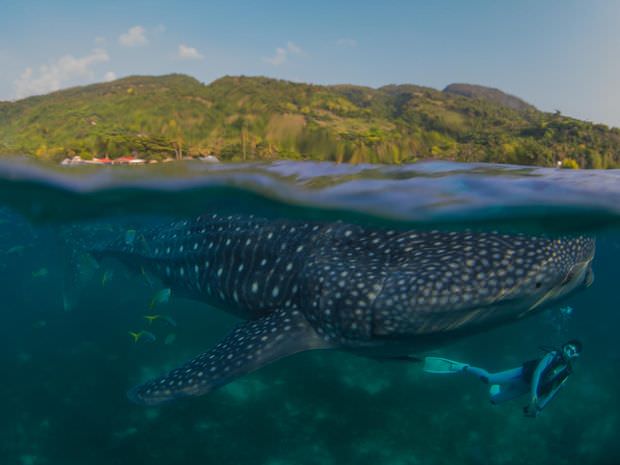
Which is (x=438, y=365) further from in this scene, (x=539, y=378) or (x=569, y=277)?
(x=569, y=277)

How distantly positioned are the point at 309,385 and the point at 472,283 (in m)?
6.97

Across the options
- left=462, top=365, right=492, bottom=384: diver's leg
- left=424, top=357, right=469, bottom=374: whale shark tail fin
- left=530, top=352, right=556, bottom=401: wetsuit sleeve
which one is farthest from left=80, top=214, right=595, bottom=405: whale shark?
left=462, top=365, right=492, bottom=384: diver's leg

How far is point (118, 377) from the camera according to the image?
1076 cm

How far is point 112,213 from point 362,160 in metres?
10.2

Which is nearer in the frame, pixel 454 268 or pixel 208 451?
pixel 454 268

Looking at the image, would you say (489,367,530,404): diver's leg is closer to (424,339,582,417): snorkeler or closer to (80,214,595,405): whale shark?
(424,339,582,417): snorkeler

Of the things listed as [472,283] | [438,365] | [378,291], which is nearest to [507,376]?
[438,365]

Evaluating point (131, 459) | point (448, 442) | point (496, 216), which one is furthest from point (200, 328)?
point (496, 216)

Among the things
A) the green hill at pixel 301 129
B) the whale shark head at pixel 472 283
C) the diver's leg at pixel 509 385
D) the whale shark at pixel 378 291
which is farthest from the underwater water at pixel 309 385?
the whale shark head at pixel 472 283

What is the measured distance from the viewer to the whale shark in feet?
15.2

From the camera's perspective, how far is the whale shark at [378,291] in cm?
464

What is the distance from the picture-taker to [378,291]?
4793 millimetres

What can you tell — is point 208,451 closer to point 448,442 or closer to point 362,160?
point 448,442

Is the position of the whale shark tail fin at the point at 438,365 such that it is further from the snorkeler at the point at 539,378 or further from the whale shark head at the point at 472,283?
the whale shark head at the point at 472,283
